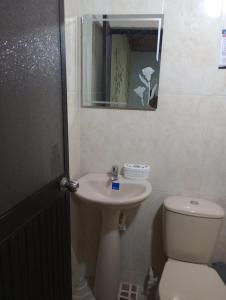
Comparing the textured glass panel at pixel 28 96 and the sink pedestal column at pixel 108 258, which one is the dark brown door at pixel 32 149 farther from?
the sink pedestal column at pixel 108 258

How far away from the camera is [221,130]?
141cm

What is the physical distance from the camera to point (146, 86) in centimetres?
141

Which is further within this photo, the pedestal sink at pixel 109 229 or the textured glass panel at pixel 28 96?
the pedestal sink at pixel 109 229

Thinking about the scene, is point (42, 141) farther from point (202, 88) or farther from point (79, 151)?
point (202, 88)

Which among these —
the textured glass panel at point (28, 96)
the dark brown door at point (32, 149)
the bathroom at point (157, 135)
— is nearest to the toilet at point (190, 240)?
the bathroom at point (157, 135)

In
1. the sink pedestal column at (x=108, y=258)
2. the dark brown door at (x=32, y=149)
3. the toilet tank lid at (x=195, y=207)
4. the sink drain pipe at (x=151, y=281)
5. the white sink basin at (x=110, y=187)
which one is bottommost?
the sink drain pipe at (x=151, y=281)

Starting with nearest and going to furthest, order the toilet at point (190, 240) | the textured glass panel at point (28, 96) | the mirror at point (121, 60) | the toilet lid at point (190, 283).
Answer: the textured glass panel at point (28, 96) < the toilet lid at point (190, 283) < the toilet at point (190, 240) < the mirror at point (121, 60)

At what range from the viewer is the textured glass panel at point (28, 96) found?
26.1 inches

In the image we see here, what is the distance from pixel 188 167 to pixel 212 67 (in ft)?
2.10

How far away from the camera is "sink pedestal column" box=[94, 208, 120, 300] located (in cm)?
142

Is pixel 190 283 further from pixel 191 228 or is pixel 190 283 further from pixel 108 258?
pixel 108 258

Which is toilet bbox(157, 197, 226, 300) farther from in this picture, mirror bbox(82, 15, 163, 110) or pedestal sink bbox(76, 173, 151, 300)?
mirror bbox(82, 15, 163, 110)

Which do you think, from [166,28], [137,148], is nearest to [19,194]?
[137,148]

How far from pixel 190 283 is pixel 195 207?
1.37 feet
